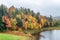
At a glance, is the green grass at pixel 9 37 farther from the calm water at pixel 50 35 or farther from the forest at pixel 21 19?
the calm water at pixel 50 35

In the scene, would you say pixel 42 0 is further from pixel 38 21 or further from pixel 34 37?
pixel 34 37

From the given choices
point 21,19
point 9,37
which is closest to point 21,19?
point 21,19

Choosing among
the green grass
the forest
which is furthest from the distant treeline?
the green grass

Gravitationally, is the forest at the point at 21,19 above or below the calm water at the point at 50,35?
above

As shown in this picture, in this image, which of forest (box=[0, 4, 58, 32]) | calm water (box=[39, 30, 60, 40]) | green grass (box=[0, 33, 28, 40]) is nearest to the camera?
green grass (box=[0, 33, 28, 40])

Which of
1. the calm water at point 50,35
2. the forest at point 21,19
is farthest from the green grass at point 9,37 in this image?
the calm water at point 50,35

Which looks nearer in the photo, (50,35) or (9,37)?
(9,37)

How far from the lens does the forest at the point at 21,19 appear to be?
12.5ft

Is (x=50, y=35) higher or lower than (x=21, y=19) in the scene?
lower

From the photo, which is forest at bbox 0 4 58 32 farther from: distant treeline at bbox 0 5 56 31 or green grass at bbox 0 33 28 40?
green grass at bbox 0 33 28 40

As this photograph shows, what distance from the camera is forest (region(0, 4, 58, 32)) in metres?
3.82

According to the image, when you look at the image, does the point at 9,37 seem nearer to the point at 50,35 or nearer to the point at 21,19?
the point at 21,19

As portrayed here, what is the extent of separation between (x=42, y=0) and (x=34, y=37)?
976 mm

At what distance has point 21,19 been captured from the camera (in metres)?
3.96
